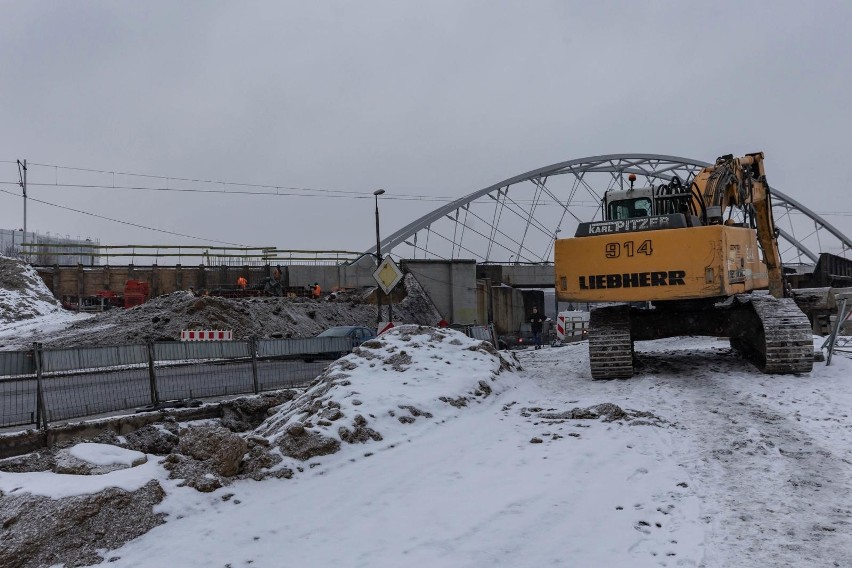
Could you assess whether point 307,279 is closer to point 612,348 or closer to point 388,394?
point 612,348

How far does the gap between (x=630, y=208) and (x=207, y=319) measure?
62.0ft

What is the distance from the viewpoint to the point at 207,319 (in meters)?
27.4

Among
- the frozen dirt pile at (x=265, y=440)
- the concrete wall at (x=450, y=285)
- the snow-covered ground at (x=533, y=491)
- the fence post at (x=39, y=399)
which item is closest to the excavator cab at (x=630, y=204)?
the frozen dirt pile at (x=265, y=440)

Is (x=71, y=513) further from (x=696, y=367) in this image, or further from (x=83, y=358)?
(x=696, y=367)

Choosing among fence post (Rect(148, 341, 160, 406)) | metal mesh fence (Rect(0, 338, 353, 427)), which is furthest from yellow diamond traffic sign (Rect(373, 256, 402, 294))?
fence post (Rect(148, 341, 160, 406))

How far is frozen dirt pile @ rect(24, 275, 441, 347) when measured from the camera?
85.5ft

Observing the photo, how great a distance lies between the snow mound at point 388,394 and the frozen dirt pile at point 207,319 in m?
16.0

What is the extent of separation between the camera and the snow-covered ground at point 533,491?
463 centimetres

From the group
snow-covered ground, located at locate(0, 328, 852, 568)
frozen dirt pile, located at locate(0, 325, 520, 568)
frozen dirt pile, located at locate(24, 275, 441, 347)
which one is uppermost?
frozen dirt pile, located at locate(24, 275, 441, 347)

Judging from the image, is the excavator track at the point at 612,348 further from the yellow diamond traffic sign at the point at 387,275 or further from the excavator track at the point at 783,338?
the yellow diamond traffic sign at the point at 387,275

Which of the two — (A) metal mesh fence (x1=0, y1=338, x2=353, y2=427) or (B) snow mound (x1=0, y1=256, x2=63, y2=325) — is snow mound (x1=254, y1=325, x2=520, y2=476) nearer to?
(A) metal mesh fence (x1=0, y1=338, x2=353, y2=427)

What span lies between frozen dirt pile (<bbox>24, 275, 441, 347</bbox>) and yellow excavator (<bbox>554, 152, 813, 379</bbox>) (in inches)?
674

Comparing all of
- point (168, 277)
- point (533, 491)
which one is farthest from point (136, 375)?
point (168, 277)

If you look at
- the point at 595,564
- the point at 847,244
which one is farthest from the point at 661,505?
the point at 847,244
